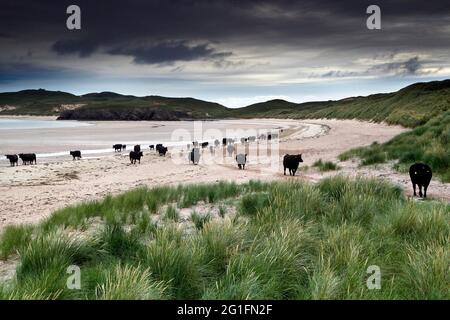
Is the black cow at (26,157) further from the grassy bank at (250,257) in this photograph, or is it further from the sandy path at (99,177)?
the grassy bank at (250,257)

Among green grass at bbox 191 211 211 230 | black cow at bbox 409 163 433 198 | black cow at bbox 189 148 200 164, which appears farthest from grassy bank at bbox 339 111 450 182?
green grass at bbox 191 211 211 230

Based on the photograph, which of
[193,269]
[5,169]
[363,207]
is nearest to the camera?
[193,269]

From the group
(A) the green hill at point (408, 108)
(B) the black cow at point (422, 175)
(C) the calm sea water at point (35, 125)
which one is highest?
(A) the green hill at point (408, 108)

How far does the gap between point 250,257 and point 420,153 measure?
14.5 metres

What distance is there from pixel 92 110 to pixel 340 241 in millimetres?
165419

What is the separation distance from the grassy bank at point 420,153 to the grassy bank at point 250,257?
Answer: 28.6 feet

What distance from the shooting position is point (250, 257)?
5.00 metres

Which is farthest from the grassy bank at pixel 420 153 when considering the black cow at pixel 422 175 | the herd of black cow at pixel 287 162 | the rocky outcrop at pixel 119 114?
the rocky outcrop at pixel 119 114

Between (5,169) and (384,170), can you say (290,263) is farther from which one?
(5,169)

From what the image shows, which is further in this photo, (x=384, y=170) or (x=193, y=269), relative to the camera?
(x=384, y=170)

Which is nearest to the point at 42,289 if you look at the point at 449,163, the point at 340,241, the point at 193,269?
the point at 193,269

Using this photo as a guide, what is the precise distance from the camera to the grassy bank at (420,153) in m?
15.4

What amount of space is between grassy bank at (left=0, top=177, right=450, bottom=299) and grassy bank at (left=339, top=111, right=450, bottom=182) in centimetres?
872
